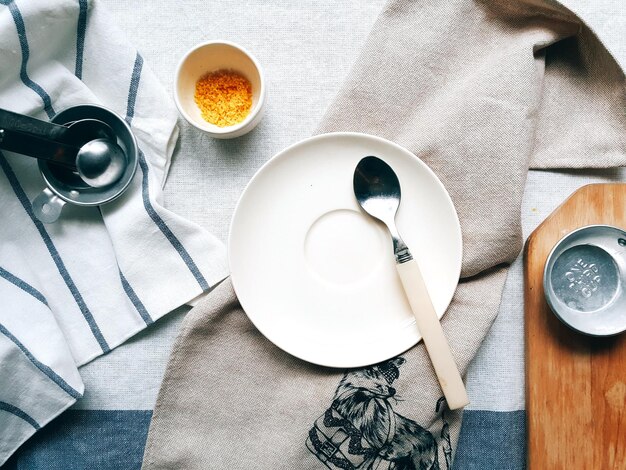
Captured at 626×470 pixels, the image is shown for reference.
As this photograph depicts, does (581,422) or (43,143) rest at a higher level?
(43,143)

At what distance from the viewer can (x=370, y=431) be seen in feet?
2.18

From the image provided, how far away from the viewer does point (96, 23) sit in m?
0.70

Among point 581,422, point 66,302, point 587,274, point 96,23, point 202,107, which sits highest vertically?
point 96,23

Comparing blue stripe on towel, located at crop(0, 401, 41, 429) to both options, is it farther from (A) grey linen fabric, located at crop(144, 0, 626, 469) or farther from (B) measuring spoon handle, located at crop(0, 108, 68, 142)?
(B) measuring spoon handle, located at crop(0, 108, 68, 142)

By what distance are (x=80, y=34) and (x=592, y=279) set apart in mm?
722

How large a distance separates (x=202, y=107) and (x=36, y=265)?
295 millimetres

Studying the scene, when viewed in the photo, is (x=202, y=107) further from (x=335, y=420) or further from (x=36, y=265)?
(x=335, y=420)

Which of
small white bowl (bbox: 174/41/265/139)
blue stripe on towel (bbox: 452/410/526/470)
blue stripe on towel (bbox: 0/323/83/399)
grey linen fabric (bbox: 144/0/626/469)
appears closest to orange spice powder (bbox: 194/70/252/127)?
small white bowl (bbox: 174/41/265/139)

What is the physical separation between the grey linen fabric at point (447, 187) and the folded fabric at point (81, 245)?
0.27ft

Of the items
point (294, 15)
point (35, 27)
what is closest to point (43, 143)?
point (35, 27)

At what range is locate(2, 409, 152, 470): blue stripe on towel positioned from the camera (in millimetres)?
721

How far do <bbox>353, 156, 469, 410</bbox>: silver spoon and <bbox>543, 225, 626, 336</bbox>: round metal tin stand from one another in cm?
15

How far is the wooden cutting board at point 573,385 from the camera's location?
69 centimetres

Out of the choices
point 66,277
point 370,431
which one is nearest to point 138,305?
point 66,277
